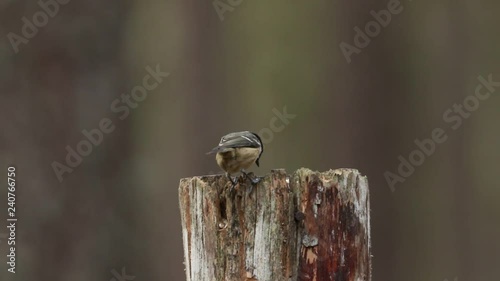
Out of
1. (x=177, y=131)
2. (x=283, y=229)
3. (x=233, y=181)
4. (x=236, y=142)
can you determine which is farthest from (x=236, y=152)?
(x=177, y=131)

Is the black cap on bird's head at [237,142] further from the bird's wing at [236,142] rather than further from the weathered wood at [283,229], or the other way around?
the weathered wood at [283,229]

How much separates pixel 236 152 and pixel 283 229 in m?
0.61

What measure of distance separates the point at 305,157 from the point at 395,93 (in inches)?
45.5

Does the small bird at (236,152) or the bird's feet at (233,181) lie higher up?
the small bird at (236,152)

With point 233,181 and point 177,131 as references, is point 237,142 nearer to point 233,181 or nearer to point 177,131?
Result: point 233,181

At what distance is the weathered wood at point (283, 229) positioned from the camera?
3617 mm

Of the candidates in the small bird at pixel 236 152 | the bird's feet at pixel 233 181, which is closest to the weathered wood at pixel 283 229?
the bird's feet at pixel 233 181

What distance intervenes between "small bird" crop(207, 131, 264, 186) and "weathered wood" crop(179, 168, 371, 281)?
1.22 feet

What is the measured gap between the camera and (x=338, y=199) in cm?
368

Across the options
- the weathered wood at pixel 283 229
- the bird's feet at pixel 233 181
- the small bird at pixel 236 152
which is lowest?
the weathered wood at pixel 283 229

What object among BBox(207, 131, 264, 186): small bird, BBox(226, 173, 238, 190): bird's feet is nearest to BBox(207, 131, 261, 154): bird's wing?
BBox(207, 131, 264, 186): small bird

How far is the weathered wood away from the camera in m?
3.62

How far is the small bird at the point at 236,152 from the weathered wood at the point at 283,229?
0.37m

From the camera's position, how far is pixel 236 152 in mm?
4133
